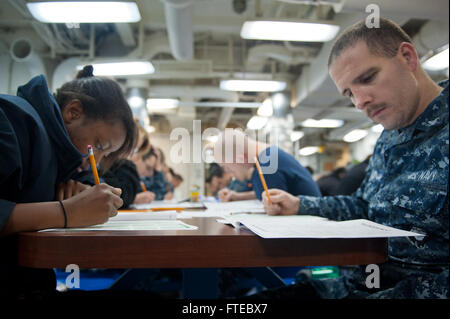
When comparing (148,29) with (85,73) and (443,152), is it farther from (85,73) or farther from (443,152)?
(443,152)

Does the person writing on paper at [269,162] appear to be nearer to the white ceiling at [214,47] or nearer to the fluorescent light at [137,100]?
the white ceiling at [214,47]

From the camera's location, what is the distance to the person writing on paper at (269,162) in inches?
48.6

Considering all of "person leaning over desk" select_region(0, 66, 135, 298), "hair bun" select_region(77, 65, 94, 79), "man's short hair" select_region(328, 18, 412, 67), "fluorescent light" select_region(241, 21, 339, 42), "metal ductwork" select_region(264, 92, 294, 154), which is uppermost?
"fluorescent light" select_region(241, 21, 339, 42)

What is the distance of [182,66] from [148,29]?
27.4 inches

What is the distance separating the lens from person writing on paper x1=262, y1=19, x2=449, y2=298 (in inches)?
24.5

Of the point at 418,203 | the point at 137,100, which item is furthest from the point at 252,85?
the point at 418,203

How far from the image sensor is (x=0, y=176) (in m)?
0.47

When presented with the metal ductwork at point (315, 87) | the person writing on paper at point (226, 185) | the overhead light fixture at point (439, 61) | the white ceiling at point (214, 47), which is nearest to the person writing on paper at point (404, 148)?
the person writing on paper at point (226, 185)

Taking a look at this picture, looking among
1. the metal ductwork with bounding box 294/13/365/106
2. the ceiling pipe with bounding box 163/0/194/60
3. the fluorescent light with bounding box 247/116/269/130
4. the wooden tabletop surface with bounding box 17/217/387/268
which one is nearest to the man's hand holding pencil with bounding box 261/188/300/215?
the wooden tabletop surface with bounding box 17/217/387/268

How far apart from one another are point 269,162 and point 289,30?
160 cm

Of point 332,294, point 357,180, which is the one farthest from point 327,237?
point 357,180

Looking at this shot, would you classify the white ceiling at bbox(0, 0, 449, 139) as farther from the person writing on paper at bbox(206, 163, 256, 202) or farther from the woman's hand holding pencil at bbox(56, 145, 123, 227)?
the woman's hand holding pencil at bbox(56, 145, 123, 227)

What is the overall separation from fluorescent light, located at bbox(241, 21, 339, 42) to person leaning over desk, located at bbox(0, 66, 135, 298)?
191 cm

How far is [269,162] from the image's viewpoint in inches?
49.8
